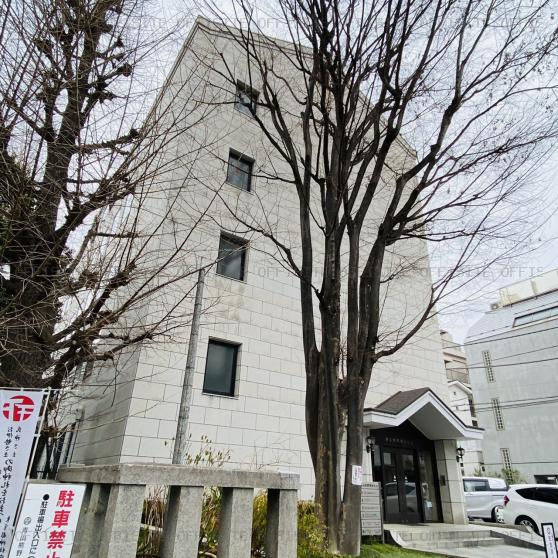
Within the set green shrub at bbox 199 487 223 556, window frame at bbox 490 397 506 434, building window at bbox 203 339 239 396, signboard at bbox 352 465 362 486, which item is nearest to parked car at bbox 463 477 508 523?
window frame at bbox 490 397 506 434

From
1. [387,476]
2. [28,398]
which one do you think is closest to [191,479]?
Answer: [28,398]

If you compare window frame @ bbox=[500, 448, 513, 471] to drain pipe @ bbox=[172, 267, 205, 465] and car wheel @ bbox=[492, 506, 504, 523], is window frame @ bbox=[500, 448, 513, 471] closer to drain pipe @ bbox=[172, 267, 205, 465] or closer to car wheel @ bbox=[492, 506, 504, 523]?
car wheel @ bbox=[492, 506, 504, 523]

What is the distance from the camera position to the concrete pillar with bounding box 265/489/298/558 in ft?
10.7

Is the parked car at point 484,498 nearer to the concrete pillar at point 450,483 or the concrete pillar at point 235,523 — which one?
the concrete pillar at point 450,483

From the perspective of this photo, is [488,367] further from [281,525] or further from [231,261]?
A: [281,525]

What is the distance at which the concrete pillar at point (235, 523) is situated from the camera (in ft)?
9.91

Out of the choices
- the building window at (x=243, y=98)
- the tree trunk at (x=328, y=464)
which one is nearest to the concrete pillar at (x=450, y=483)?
the tree trunk at (x=328, y=464)

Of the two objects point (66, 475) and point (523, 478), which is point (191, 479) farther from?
point (523, 478)

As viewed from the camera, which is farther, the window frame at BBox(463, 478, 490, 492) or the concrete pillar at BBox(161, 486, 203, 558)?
the window frame at BBox(463, 478, 490, 492)

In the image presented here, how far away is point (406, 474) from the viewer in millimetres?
13336

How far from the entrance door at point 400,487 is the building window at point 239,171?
362 inches

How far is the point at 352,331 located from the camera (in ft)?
19.9

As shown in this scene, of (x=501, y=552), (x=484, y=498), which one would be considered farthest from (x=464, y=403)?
(x=501, y=552)

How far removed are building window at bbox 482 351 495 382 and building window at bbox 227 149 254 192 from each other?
2585cm
